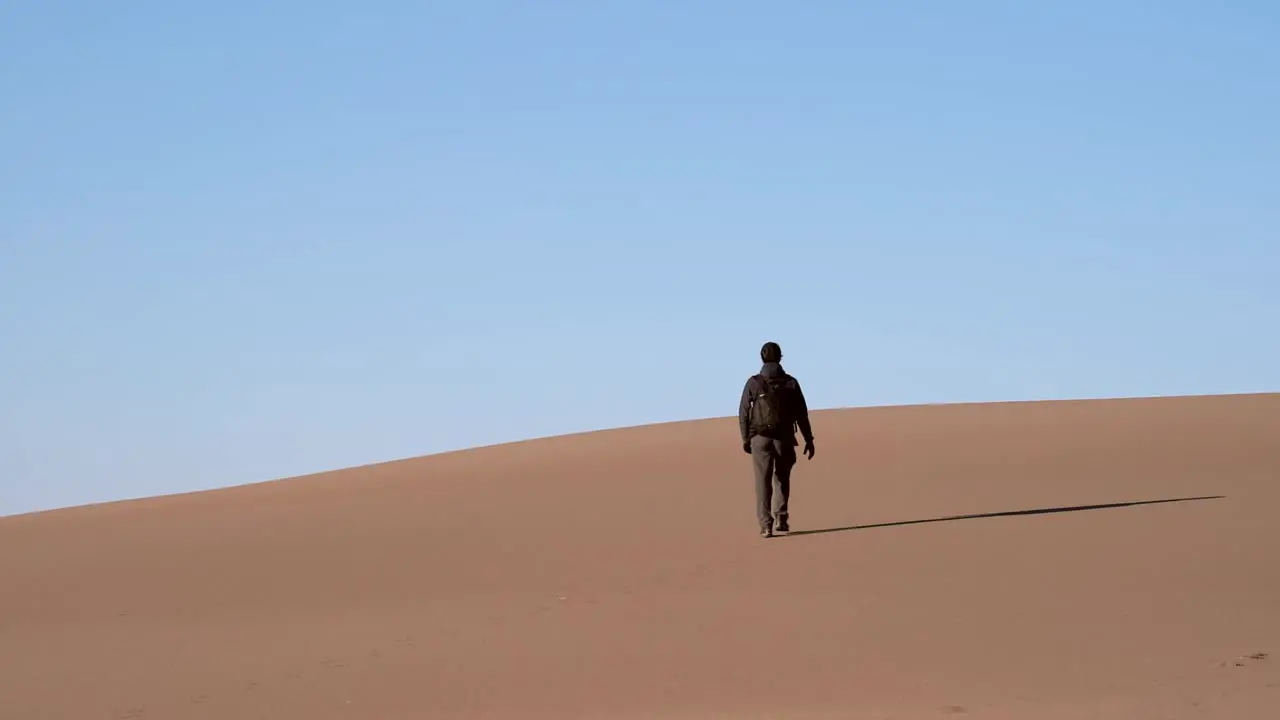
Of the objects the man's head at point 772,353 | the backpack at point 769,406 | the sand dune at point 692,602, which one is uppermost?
the man's head at point 772,353

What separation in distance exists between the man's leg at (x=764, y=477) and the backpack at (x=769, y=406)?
5.2 inches

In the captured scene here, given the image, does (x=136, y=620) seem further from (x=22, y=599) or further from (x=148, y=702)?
(x=148, y=702)

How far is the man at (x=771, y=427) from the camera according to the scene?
42.1ft

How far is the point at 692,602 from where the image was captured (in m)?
10.1

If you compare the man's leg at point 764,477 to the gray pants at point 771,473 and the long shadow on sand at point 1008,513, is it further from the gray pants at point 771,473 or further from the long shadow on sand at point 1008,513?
the long shadow on sand at point 1008,513

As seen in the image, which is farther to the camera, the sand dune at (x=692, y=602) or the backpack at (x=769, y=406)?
the backpack at (x=769, y=406)

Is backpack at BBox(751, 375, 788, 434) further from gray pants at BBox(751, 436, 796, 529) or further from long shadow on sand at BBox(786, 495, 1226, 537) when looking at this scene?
long shadow on sand at BBox(786, 495, 1226, 537)

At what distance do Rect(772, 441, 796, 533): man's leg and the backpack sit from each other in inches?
7.2

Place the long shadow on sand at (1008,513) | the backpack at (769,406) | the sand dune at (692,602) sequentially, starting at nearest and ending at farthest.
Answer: the sand dune at (692,602)
the backpack at (769,406)
the long shadow on sand at (1008,513)

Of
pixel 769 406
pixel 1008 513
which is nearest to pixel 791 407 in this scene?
pixel 769 406

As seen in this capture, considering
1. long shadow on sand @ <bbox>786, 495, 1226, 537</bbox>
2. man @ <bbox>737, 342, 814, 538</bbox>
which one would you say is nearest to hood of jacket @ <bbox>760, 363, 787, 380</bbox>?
man @ <bbox>737, 342, 814, 538</bbox>

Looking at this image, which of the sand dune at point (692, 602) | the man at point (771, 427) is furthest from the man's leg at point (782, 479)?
the sand dune at point (692, 602)

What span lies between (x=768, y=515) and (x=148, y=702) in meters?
6.32

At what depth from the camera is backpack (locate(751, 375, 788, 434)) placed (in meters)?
12.8
